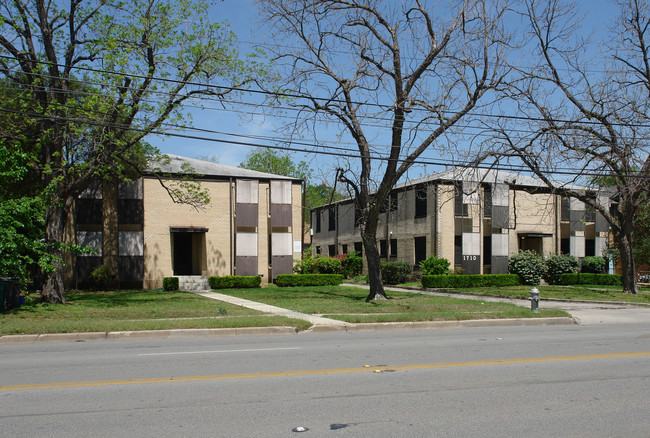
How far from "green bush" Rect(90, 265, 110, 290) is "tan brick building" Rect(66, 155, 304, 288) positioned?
2.51 ft

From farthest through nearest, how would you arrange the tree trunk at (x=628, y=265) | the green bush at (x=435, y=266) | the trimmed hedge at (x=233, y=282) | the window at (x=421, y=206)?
the window at (x=421, y=206)
the green bush at (x=435, y=266)
the trimmed hedge at (x=233, y=282)
the tree trunk at (x=628, y=265)

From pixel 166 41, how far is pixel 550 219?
29.9 meters

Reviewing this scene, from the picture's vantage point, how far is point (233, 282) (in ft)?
107

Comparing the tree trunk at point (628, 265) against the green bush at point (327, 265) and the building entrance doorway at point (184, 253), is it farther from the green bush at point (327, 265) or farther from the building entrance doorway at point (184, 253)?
the building entrance doorway at point (184, 253)

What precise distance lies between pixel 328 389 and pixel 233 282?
2593 cm

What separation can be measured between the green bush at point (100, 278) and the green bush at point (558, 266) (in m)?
27.3

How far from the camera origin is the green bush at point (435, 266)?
3406 centimetres

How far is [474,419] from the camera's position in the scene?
6000 mm

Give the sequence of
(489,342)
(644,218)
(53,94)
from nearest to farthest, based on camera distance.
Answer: (489,342) → (53,94) → (644,218)

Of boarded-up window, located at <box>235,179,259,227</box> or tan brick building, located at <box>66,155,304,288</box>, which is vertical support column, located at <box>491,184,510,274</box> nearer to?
tan brick building, located at <box>66,155,304,288</box>

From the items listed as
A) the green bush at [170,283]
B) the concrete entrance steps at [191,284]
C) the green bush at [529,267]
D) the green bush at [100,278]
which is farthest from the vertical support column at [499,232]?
the green bush at [100,278]

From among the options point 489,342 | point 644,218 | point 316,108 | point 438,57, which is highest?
point 438,57

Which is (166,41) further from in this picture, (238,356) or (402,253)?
(402,253)

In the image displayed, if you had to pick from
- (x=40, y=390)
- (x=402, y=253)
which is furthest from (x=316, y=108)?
(x=402, y=253)
